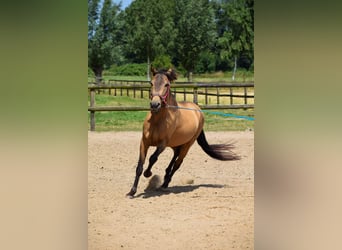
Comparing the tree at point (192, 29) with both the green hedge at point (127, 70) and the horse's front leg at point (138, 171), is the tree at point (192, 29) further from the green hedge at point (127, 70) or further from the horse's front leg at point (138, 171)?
the horse's front leg at point (138, 171)

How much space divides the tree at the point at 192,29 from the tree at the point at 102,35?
9.67ft

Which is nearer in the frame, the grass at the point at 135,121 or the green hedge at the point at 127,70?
→ the grass at the point at 135,121

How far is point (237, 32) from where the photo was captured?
24.4 meters

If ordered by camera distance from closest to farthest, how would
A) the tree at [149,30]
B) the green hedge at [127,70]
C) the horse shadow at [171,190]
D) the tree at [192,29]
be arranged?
the horse shadow at [171,190] < the tree at [192,29] < the green hedge at [127,70] < the tree at [149,30]

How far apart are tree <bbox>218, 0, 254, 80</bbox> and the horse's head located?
18.5 metres

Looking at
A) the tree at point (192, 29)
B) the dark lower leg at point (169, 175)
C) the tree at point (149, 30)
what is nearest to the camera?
the dark lower leg at point (169, 175)

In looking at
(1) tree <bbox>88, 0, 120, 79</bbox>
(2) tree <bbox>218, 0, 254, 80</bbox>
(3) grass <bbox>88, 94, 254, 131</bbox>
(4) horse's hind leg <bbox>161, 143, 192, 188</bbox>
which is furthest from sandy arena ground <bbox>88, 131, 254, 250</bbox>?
(2) tree <bbox>218, 0, 254, 80</bbox>

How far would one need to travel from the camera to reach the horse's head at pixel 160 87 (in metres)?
4.50

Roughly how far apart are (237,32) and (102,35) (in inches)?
259

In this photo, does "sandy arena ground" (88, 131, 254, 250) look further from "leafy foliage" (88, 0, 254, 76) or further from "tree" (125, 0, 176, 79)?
"tree" (125, 0, 176, 79)

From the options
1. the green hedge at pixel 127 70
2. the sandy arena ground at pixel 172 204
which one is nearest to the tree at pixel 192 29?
the green hedge at pixel 127 70

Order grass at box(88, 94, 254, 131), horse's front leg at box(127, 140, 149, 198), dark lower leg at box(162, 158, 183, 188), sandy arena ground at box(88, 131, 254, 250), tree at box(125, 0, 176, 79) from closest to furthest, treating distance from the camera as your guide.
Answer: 1. sandy arena ground at box(88, 131, 254, 250)
2. horse's front leg at box(127, 140, 149, 198)
3. dark lower leg at box(162, 158, 183, 188)
4. grass at box(88, 94, 254, 131)
5. tree at box(125, 0, 176, 79)

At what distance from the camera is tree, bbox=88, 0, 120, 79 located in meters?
21.6
